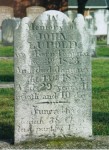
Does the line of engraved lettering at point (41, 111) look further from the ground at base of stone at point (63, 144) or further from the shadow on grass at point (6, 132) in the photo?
the shadow on grass at point (6, 132)

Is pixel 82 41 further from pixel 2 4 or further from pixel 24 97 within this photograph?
pixel 2 4

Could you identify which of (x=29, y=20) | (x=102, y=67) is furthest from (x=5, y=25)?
(x=29, y=20)

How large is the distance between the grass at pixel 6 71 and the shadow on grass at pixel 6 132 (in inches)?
213

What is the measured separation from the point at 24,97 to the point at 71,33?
102cm

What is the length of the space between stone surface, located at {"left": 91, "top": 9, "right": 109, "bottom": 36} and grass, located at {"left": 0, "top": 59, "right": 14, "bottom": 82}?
19.8 m

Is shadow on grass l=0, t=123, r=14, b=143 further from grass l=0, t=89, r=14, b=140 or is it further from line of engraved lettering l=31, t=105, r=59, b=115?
line of engraved lettering l=31, t=105, r=59, b=115

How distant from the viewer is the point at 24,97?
302 inches

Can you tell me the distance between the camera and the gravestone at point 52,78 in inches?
301

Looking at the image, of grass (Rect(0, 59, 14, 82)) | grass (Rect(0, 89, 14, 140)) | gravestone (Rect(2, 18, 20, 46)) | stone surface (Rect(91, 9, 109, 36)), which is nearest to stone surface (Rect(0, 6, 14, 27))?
stone surface (Rect(91, 9, 109, 36))

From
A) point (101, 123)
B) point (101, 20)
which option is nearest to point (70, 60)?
point (101, 123)

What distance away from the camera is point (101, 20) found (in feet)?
130

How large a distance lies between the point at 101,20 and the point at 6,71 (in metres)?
23.8

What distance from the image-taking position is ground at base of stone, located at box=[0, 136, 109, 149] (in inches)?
297

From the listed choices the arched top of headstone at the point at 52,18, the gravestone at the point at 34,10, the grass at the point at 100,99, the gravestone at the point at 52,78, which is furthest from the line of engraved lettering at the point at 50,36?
the gravestone at the point at 34,10
